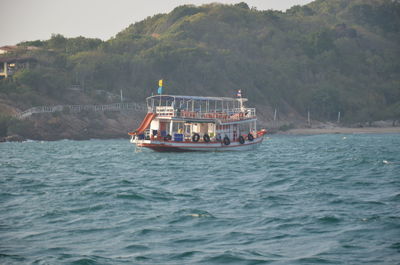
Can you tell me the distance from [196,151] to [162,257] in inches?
1388

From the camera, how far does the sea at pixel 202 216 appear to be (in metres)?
15.7

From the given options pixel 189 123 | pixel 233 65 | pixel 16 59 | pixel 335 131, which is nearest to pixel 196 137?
pixel 189 123

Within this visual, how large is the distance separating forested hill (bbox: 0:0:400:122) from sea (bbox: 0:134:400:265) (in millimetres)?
63677

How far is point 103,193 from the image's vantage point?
1015 inches

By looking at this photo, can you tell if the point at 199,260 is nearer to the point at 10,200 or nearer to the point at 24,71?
the point at 10,200

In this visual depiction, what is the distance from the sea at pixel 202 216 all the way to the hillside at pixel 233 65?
61.7 metres

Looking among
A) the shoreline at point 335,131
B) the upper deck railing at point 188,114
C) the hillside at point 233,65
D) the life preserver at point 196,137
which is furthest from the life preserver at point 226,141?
the shoreline at point 335,131

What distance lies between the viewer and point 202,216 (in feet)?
66.1

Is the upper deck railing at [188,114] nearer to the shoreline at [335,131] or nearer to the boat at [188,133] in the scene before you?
the boat at [188,133]

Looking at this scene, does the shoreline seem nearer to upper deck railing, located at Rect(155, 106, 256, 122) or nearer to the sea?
upper deck railing, located at Rect(155, 106, 256, 122)

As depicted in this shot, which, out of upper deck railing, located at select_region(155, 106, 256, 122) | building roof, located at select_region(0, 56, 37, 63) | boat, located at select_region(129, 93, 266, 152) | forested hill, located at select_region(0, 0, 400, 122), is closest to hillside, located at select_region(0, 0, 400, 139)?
forested hill, located at select_region(0, 0, 400, 122)

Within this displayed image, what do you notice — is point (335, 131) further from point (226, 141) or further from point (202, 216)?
point (202, 216)

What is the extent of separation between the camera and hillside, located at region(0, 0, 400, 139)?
104 metres

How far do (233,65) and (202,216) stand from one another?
108831 mm
